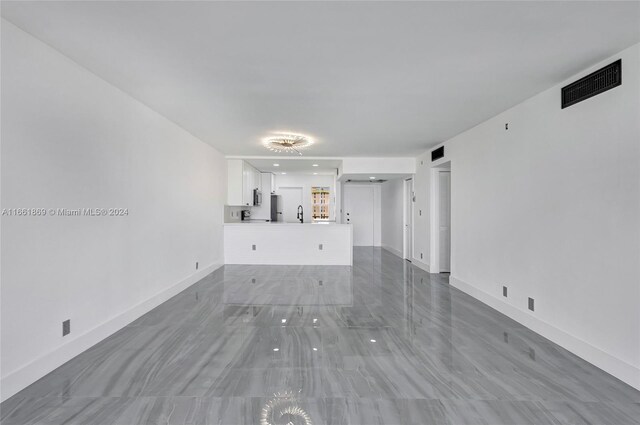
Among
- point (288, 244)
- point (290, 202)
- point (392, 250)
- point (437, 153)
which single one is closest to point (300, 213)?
point (290, 202)

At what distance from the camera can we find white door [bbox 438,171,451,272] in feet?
19.2

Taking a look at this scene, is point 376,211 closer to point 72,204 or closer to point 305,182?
point 305,182

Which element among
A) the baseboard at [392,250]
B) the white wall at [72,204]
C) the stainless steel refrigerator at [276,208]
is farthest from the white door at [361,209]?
the white wall at [72,204]

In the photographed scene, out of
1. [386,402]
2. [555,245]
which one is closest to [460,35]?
[555,245]

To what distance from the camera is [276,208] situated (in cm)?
938

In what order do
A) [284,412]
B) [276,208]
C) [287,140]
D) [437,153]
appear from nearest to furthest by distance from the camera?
[284,412], [287,140], [437,153], [276,208]

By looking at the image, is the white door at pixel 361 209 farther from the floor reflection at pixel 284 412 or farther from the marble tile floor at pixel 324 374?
the floor reflection at pixel 284 412

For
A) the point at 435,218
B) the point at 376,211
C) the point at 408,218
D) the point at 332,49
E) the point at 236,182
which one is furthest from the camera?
the point at 376,211

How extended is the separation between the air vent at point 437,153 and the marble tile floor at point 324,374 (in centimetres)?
285

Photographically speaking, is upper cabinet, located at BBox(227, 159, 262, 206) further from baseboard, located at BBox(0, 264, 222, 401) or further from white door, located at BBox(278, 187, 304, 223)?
baseboard, located at BBox(0, 264, 222, 401)

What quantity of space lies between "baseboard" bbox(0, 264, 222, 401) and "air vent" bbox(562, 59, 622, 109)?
15.9ft

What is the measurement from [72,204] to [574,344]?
457cm

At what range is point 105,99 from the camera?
2.86m

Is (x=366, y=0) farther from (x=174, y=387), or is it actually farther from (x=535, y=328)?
(x=535, y=328)
